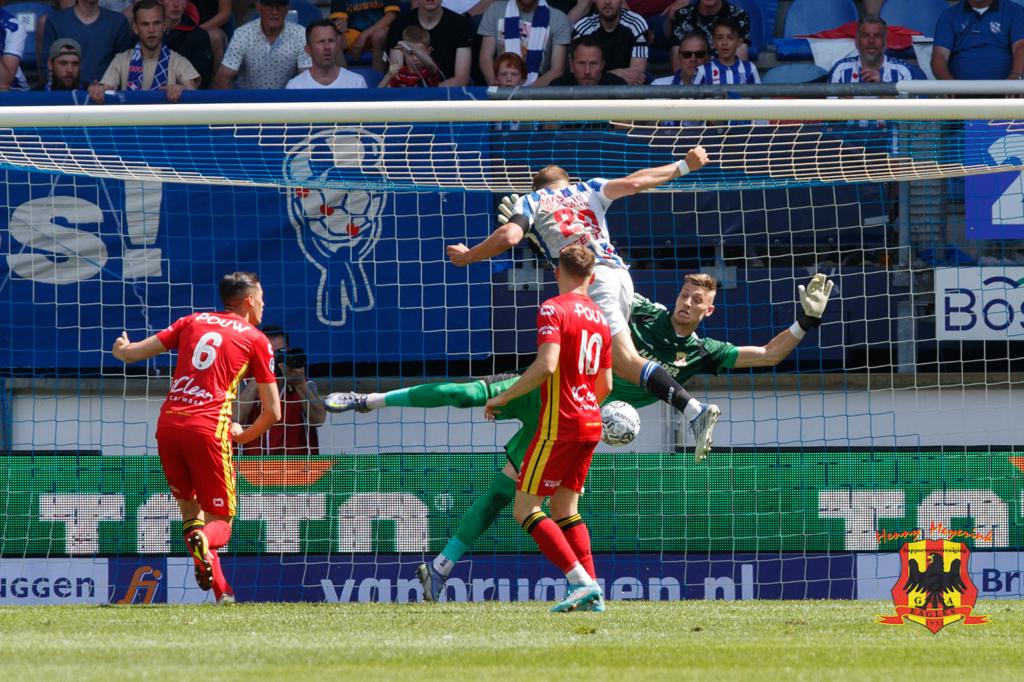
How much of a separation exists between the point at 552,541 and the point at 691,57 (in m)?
6.08

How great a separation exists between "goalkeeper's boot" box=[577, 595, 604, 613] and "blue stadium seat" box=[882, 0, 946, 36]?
7462mm

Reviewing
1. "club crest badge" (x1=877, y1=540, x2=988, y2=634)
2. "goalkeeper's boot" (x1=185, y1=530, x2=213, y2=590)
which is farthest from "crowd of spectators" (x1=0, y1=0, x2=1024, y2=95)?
"club crest badge" (x1=877, y1=540, x2=988, y2=634)

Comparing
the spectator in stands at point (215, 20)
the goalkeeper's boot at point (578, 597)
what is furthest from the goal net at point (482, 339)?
the goalkeeper's boot at point (578, 597)

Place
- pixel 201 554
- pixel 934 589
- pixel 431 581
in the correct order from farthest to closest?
pixel 431 581 < pixel 201 554 < pixel 934 589

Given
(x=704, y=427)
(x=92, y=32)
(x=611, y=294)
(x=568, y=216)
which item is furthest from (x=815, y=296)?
(x=92, y=32)

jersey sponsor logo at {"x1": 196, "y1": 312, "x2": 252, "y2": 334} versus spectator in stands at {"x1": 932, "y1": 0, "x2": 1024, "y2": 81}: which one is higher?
spectator in stands at {"x1": 932, "y1": 0, "x2": 1024, "y2": 81}

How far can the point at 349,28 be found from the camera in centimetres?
1302

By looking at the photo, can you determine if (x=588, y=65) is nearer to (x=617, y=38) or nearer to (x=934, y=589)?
(x=617, y=38)

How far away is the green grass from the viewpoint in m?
5.28

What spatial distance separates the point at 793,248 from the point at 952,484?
7.95 feet

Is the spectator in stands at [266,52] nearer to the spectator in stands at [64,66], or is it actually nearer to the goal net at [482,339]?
the spectator in stands at [64,66]

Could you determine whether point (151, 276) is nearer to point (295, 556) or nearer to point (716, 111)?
point (295, 556)

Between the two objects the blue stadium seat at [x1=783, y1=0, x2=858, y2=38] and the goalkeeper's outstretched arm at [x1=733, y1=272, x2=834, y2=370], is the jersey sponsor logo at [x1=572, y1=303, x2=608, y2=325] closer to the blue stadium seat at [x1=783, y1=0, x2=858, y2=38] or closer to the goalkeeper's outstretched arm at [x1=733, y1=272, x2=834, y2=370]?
the goalkeeper's outstretched arm at [x1=733, y1=272, x2=834, y2=370]

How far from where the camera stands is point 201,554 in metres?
7.51
